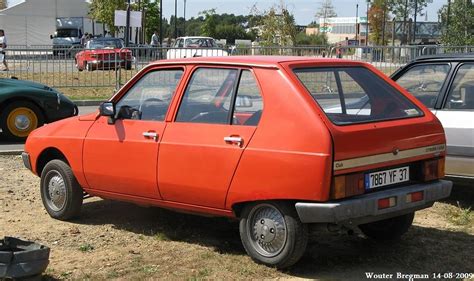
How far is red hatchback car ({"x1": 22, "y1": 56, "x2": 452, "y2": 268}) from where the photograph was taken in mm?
4438

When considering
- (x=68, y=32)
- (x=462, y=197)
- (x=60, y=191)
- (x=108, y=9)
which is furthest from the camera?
(x=68, y=32)

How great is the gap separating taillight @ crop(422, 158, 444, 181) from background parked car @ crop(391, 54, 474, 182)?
1.48m

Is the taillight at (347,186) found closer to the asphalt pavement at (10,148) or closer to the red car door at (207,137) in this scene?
the red car door at (207,137)

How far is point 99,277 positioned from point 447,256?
2.82 m

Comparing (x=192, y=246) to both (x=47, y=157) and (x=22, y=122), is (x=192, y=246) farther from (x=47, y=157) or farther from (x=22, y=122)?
(x=22, y=122)

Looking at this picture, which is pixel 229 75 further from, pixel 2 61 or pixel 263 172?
pixel 2 61

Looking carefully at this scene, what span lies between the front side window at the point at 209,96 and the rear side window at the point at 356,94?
0.61 meters

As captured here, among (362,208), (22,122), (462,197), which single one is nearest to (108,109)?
(362,208)

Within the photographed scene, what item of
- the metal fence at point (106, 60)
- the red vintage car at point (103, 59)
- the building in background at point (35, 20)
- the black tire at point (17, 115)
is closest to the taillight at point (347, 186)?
the black tire at point (17, 115)

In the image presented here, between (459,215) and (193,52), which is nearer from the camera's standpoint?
(459,215)

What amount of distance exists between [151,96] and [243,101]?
1078 mm

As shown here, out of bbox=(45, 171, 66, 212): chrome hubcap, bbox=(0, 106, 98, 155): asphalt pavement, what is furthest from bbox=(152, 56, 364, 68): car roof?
bbox=(0, 106, 98, 155): asphalt pavement

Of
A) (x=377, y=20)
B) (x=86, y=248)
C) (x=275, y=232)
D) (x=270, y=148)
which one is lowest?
(x=86, y=248)

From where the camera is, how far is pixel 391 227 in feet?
18.2
